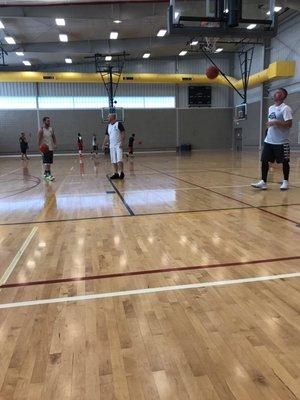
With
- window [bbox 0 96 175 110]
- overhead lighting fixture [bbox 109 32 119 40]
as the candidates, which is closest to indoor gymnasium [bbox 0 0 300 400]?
overhead lighting fixture [bbox 109 32 119 40]

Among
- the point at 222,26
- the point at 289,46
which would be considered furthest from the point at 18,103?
the point at 222,26

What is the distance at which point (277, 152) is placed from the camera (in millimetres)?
6582

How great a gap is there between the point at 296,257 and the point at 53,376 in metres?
2.25

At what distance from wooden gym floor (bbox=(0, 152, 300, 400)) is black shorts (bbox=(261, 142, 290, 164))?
207 cm

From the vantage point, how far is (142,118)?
1087 inches

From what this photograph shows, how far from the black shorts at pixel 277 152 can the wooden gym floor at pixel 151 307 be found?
2067 millimetres

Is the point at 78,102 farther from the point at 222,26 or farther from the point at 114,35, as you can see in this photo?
the point at 222,26

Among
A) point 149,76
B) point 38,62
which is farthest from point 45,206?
point 38,62

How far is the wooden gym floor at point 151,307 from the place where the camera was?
1593 millimetres

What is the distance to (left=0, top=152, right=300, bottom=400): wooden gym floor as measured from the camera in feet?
5.23

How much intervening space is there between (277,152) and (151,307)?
5.06 m

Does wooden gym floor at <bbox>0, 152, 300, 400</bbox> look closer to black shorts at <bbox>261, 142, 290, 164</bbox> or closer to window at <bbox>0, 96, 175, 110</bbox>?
black shorts at <bbox>261, 142, 290, 164</bbox>

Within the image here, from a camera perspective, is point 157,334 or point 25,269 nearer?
point 157,334

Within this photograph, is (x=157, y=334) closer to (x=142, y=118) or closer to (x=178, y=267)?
(x=178, y=267)
